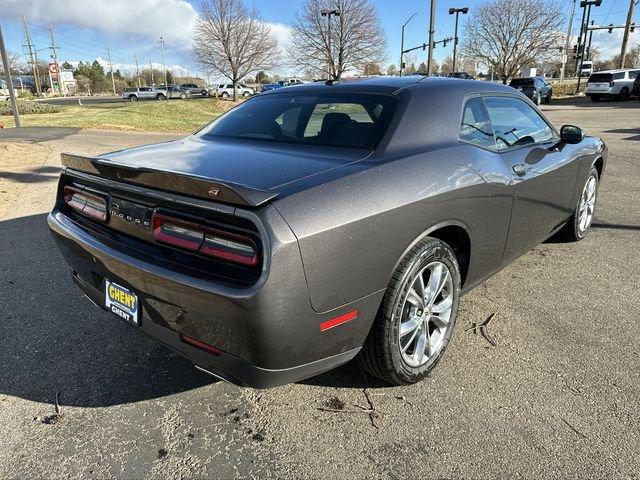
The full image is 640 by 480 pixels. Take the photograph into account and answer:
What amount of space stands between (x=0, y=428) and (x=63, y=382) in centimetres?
38

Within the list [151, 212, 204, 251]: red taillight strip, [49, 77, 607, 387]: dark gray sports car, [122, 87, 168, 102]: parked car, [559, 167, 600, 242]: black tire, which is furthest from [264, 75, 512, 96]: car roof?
[122, 87, 168, 102]: parked car

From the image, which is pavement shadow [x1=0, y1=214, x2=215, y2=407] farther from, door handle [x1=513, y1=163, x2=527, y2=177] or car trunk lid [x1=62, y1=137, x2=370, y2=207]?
door handle [x1=513, y1=163, x2=527, y2=177]

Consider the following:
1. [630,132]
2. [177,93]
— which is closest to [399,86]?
[630,132]

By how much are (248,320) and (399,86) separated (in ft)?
6.19

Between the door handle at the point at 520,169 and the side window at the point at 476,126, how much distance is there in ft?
0.69

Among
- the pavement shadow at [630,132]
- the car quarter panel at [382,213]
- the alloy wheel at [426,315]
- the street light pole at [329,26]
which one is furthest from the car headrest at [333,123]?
the street light pole at [329,26]

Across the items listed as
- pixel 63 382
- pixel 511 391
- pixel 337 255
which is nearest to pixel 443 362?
pixel 511 391

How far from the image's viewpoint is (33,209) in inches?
247

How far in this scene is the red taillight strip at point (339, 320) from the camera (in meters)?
2.04

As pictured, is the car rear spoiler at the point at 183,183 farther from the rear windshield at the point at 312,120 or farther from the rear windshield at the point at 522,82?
the rear windshield at the point at 522,82

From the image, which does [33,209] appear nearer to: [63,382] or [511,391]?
[63,382]

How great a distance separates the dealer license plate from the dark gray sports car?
0.01 m

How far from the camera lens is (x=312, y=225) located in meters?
1.92

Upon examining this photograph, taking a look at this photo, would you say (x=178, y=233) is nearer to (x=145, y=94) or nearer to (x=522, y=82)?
(x=522, y=82)
